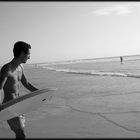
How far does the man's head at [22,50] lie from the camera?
3.46m

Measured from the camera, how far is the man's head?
3459 millimetres

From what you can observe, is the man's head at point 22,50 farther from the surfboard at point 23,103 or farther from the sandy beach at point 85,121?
the sandy beach at point 85,121

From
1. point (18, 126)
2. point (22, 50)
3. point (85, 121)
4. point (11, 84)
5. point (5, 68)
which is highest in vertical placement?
point (22, 50)

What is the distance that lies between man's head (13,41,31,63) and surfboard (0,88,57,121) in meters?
0.59

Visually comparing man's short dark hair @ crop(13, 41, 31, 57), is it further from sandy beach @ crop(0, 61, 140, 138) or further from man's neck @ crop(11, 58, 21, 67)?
sandy beach @ crop(0, 61, 140, 138)

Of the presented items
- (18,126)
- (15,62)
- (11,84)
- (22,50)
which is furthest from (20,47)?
(18,126)

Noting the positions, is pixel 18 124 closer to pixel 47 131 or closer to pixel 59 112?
pixel 47 131

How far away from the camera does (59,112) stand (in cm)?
747

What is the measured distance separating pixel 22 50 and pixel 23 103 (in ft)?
2.60

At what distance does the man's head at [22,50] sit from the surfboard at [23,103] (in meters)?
0.59

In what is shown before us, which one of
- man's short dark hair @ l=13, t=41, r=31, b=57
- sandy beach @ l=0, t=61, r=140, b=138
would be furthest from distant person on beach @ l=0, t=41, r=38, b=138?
sandy beach @ l=0, t=61, r=140, b=138

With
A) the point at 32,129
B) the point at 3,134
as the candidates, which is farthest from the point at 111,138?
the point at 3,134

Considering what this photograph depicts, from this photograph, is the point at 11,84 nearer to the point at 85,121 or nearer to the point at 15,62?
the point at 15,62

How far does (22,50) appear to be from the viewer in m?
3.46
